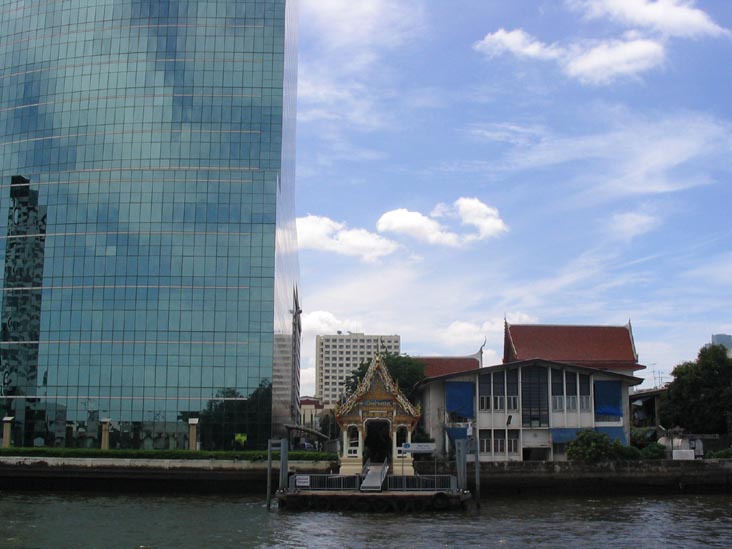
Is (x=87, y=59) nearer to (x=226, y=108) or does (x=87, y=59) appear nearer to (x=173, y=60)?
(x=173, y=60)

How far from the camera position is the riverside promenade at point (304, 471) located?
57.7 meters

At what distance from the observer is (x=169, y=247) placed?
73438mm

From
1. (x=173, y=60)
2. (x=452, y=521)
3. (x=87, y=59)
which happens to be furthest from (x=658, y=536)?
(x=87, y=59)

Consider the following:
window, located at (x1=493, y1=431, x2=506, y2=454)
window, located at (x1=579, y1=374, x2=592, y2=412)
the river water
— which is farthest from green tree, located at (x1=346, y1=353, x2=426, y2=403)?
the river water

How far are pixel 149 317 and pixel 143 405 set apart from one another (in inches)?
289

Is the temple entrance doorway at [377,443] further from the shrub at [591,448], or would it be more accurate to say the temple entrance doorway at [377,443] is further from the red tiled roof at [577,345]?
the red tiled roof at [577,345]

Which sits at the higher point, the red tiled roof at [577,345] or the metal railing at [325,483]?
the red tiled roof at [577,345]

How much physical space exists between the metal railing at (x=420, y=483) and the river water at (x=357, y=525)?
2402 millimetres

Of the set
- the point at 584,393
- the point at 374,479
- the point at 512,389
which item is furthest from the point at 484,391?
the point at 374,479

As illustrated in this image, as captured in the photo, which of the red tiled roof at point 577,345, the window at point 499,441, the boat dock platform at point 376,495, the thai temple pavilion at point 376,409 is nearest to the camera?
the boat dock platform at point 376,495

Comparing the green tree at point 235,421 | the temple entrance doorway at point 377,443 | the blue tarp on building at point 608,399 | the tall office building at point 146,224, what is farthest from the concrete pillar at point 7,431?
the blue tarp on building at point 608,399

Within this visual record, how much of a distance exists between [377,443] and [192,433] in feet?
49.7

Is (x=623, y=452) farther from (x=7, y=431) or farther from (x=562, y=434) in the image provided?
(x=7, y=431)

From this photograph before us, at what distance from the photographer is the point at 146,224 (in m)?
74.1
